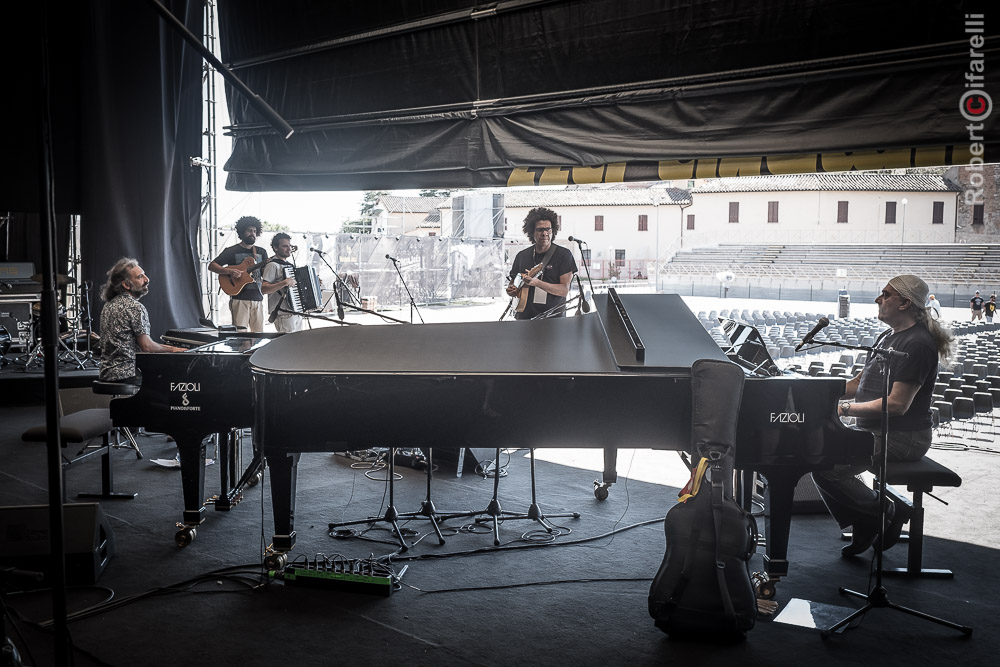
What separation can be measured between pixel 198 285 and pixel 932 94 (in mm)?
6314

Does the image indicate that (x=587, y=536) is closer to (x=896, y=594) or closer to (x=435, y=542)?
(x=435, y=542)

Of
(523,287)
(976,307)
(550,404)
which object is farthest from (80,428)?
(976,307)

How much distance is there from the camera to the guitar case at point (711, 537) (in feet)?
8.59

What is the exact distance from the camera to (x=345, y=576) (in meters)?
3.22

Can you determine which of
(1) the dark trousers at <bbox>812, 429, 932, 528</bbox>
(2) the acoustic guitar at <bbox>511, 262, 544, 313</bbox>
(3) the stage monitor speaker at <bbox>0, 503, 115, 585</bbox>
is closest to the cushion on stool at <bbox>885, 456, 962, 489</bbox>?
(1) the dark trousers at <bbox>812, 429, 932, 528</bbox>

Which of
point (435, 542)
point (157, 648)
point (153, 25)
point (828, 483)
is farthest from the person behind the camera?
point (153, 25)

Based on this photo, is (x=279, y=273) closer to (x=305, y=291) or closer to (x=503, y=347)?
(x=305, y=291)

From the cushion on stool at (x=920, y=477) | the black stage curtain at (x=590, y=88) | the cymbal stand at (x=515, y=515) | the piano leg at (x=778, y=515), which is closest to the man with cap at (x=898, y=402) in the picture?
the cushion on stool at (x=920, y=477)

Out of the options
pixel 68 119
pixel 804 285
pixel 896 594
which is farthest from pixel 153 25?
pixel 804 285

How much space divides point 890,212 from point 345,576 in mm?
18777

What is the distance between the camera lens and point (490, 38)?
5535 millimetres

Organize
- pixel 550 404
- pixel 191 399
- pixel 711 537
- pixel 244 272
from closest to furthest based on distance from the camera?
pixel 711 537 < pixel 550 404 < pixel 191 399 < pixel 244 272

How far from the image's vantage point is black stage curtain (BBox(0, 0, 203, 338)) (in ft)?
23.1

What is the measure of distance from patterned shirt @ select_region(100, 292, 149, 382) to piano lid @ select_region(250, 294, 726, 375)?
138 centimetres
